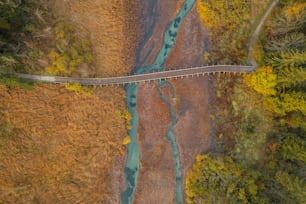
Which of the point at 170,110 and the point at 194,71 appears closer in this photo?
the point at 194,71

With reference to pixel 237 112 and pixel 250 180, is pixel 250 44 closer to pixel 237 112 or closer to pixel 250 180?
pixel 237 112

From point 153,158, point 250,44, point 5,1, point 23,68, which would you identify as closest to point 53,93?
point 23,68

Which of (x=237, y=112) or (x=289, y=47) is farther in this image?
(x=237, y=112)

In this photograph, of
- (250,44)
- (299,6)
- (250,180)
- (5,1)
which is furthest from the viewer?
(250,44)

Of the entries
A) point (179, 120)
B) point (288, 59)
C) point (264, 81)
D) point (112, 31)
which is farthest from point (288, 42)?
point (112, 31)

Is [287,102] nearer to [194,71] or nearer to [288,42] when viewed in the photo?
[288,42]

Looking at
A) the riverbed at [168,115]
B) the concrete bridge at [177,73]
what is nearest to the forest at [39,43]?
the concrete bridge at [177,73]

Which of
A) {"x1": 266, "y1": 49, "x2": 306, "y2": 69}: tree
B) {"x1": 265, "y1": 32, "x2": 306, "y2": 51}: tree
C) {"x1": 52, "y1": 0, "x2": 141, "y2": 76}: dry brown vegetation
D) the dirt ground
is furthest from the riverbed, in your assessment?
{"x1": 266, "y1": 49, "x2": 306, "y2": 69}: tree
